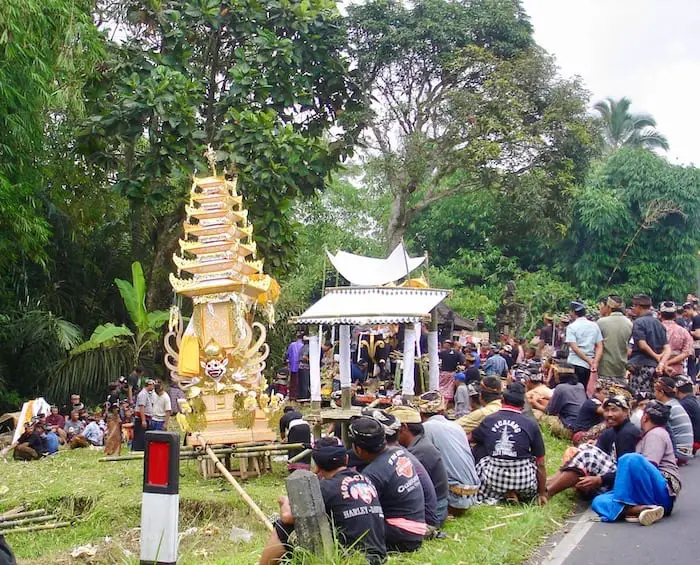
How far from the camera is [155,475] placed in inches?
186

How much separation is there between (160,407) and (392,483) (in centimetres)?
896

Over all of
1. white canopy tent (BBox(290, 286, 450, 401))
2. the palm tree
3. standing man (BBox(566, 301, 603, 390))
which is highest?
the palm tree

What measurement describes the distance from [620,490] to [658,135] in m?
38.5

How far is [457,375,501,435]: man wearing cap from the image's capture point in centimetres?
912

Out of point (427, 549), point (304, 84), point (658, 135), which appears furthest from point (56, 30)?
point (658, 135)

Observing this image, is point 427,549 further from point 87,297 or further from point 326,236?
point 326,236

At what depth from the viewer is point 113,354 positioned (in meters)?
19.0

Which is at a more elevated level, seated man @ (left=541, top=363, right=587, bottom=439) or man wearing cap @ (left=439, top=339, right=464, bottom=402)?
man wearing cap @ (left=439, top=339, right=464, bottom=402)

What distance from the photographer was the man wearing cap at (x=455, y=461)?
25.9ft

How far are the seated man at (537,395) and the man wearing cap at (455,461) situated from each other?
14.8 feet

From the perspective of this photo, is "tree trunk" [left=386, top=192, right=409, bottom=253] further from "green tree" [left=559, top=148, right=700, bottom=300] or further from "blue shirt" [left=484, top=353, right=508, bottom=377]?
"blue shirt" [left=484, top=353, right=508, bottom=377]

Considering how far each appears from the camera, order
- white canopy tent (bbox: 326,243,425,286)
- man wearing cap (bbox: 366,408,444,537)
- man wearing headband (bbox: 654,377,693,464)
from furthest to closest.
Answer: white canopy tent (bbox: 326,243,425,286) < man wearing headband (bbox: 654,377,693,464) < man wearing cap (bbox: 366,408,444,537)

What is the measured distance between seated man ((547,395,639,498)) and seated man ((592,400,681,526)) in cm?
44

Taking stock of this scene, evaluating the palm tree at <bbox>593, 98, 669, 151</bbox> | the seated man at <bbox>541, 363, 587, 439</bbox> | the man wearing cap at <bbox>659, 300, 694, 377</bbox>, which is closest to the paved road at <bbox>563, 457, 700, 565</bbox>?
the seated man at <bbox>541, 363, 587, 439</bbox>
